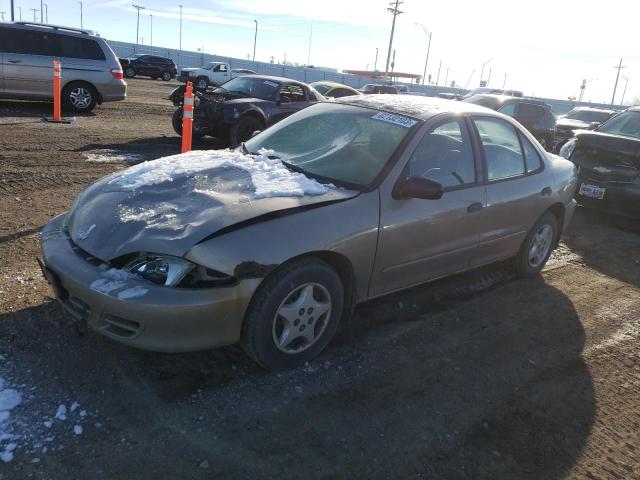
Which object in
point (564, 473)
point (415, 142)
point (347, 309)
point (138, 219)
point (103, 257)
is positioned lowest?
point (564, 473)

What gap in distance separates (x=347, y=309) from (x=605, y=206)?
543 centimetres

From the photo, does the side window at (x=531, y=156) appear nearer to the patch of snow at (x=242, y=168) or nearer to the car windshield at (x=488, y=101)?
the patch of snow at (x=242, y=168)

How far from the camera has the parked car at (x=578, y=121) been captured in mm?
14510

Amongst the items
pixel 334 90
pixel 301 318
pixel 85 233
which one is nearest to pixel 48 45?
pixel 334 90

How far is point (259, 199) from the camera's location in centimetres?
307

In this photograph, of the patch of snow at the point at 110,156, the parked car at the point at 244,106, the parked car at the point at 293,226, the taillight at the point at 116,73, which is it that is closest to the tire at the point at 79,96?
the taillight at the point at 116,73

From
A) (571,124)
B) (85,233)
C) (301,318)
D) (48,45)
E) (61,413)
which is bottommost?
(61,413)

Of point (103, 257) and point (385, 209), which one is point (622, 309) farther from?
point (103, 257)

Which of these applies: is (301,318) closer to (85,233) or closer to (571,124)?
(85,233)

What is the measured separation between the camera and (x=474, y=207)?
157 inches

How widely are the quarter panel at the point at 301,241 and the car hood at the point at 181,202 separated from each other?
0.21 ft

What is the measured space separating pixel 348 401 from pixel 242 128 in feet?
25.9

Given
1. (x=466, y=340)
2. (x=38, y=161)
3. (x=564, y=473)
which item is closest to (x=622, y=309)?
(x=466, y=340)

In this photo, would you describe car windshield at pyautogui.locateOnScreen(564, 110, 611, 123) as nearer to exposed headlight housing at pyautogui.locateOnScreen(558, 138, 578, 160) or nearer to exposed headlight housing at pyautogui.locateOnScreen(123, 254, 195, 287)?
exposed headlight housing at pyautogui.locateOnScreen(558, 138, 578, 160)
